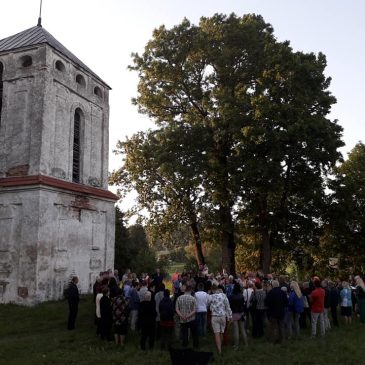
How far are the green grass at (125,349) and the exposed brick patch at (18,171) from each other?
6450 millimetres

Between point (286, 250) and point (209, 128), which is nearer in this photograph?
point (209, 128)

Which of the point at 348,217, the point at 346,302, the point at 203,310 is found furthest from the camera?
the point at 348,217

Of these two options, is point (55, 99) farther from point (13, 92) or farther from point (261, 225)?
point (261, 225)

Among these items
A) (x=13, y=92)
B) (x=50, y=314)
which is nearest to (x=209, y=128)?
(x=13, y=92)


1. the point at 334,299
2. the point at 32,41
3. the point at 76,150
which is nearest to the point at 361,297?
the point at 334,299

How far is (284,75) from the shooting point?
22.3 meters

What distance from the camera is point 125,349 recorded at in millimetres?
11000

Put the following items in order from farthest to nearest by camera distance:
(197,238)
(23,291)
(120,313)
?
(197,238), (23,291), (120,313)

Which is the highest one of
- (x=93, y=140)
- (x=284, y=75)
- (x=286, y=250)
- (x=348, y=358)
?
(x=284, y=75)

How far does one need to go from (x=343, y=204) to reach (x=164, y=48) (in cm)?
1316

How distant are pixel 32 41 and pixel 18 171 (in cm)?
620

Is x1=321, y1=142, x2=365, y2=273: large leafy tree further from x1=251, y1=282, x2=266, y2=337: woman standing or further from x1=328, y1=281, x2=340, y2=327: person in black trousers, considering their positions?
x1=251, y1=282, x2=266, y2=337: woman standing

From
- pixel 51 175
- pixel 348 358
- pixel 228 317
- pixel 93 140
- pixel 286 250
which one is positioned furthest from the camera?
pixel 286 250

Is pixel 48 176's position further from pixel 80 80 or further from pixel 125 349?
pixel 125 349
